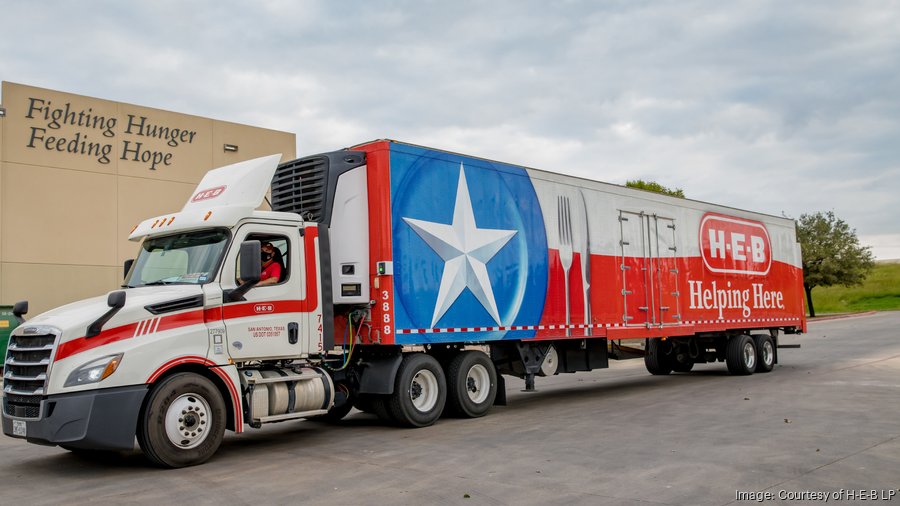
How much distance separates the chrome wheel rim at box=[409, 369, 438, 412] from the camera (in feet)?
36.7

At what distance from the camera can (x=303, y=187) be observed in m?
11.1

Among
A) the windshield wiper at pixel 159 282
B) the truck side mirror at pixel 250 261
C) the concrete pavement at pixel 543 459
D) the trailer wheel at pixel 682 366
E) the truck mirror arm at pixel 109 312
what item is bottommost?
the concrete pavement at pixel 543 459

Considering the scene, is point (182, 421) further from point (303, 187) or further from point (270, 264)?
point (303, 187)

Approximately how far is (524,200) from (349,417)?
4.63 meters

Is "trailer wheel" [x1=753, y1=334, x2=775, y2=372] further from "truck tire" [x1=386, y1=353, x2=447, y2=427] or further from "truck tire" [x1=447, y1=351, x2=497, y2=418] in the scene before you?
"truck tire" [x1=386, y1=353, x2=447, y2=427]

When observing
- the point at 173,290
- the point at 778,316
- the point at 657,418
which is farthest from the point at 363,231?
the point at 778,316

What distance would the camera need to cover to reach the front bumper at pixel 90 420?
779cm

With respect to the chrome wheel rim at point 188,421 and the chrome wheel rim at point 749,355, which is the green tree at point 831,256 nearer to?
the chrome wheel rim at point 749,355

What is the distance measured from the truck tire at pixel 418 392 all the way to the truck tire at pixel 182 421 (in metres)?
2.78

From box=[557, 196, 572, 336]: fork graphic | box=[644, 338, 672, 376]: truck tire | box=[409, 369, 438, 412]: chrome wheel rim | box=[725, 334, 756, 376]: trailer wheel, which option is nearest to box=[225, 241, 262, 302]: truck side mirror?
box=[409, 369, 438, 412]: chrome wheel rim

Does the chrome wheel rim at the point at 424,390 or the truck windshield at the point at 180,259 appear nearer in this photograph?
the truck windshield at the point at 180,259

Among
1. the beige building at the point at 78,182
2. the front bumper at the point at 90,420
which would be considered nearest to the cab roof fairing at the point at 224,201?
the front bumper at the point at 90,420

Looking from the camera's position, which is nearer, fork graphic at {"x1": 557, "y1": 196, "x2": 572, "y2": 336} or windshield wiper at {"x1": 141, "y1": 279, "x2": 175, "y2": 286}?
windshield wiper at {"x1": 141, "y1": 279, "x2": 175, "y2": 286}

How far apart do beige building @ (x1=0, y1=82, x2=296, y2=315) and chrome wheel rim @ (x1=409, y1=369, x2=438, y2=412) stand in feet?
57.2
